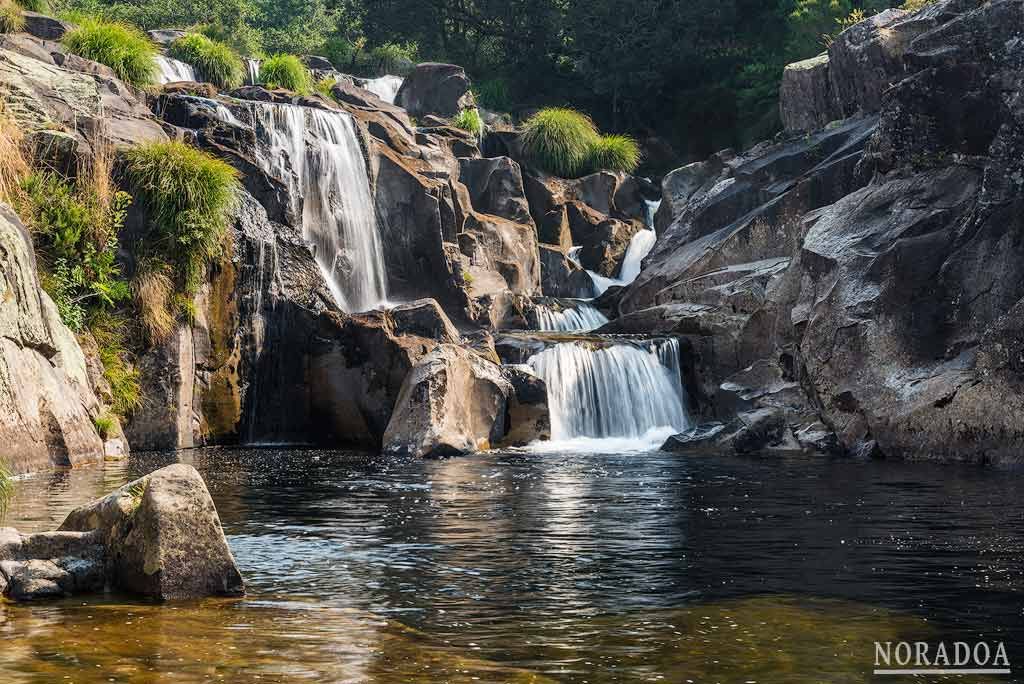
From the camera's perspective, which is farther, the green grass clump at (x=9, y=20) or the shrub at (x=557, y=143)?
the shrub at (x=557, y=143)

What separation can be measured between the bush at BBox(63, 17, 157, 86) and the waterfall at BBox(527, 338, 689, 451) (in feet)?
33.3

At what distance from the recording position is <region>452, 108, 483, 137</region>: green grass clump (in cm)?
3819

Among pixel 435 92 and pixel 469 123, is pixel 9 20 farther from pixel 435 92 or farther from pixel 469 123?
pixel 435 92

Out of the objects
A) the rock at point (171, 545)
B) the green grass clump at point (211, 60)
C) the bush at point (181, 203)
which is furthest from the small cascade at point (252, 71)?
the rock at point (171, 545)

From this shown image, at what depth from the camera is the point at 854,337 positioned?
20.4 meters

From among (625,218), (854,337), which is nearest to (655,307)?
(854,337)

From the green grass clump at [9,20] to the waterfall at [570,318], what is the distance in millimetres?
13071

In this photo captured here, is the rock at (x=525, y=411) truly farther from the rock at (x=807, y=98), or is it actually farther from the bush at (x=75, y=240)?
the rock at (x=807, y=98)

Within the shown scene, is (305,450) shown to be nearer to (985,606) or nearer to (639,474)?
(639,474)

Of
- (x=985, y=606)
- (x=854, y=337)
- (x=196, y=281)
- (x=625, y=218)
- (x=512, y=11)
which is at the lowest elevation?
(x=985, y=606)

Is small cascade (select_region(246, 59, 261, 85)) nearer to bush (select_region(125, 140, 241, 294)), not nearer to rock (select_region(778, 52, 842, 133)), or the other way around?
bush (select_region(125, 140, 241, 294))

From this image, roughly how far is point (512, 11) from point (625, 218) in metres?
15.2

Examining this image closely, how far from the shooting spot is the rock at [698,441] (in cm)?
2145

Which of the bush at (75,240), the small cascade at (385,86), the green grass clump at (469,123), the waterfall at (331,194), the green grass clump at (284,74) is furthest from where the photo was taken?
the small cascade at (385,86)
